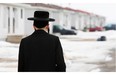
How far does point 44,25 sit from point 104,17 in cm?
260

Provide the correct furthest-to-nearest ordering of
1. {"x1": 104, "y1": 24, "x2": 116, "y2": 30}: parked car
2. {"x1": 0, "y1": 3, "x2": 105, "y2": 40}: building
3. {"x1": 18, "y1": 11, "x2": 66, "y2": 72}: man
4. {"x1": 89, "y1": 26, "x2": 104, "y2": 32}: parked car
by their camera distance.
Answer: {"x1": 89, "y1": 26, "x2": 104, "y2": 32}: parked car, {"x1": 104, "y1": 24, "x2": 116, "y2": 30}: parked car, {"x1": 0, "y1": 3, "x2": 105, "y2": 40}: building, {"x1": 18, "y1": 11, "x2": 66, "y2": 72}: man

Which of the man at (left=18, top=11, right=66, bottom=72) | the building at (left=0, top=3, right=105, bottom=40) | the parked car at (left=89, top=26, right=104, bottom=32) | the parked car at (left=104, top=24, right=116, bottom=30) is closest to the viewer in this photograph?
the man at (left=18, top=11, right=66, bottom=72)

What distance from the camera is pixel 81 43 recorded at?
445 cm

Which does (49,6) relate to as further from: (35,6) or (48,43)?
(48,43)

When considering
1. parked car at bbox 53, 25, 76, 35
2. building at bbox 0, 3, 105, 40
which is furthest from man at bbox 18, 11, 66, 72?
parked car at bbox 53, 25, 76, 35

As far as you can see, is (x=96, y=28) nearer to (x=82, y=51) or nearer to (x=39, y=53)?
(x=82, y=51)

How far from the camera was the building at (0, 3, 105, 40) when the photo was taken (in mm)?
4180

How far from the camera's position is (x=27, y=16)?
4.25 m

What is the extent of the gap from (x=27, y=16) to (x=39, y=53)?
2332mm

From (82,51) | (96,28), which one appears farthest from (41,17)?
(96,28)

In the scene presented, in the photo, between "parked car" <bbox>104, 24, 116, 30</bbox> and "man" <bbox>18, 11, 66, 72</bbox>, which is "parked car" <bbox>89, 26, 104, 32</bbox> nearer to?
"parked car" <bbox>104, 24, 116, 30</bbox>

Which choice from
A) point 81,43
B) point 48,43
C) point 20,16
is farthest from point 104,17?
point 48,43

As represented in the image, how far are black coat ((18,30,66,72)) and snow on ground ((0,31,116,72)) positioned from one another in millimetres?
2210

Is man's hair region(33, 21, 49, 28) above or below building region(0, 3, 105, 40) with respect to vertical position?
above
